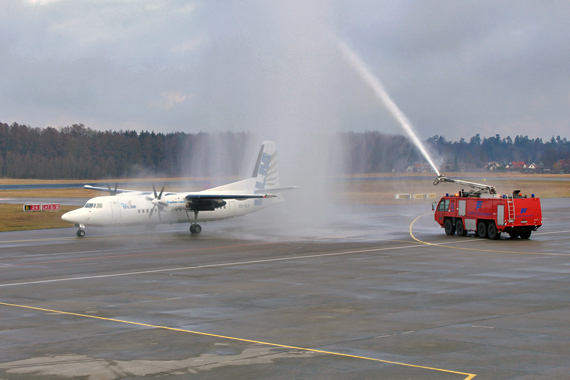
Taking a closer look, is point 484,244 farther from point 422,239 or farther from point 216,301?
point 216,301

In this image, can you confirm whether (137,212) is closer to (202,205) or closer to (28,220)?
(202,205)

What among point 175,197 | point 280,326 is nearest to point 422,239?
point 175,197

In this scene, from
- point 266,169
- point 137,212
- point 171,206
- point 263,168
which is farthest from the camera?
point 266,169

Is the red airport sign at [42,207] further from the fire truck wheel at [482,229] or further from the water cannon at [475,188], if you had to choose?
the fire truck wheel at [482,229]

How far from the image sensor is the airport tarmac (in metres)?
10.7

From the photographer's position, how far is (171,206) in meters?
40.1

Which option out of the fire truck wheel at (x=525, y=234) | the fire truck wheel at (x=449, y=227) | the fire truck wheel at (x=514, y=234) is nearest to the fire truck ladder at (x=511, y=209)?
the fire truck wheel at (x=514, y=234)

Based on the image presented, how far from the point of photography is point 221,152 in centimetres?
8581

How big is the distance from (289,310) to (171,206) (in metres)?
25.5

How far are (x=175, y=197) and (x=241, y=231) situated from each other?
5.49 metres

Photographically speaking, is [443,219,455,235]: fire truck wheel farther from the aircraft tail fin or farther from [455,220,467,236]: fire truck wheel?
the aircraft tail fin

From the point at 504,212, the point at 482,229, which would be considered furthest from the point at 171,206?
the point at 504,212

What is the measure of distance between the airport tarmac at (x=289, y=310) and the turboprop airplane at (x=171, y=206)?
185 inches

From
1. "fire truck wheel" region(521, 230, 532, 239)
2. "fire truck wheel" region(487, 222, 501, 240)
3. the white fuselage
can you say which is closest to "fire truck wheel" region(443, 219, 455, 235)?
"fire truck wheel" region(487, 222, 501, 240)
